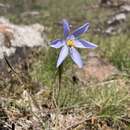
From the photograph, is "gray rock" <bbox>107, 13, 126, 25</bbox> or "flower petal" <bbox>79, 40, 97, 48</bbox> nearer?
"flower petal" <bbox>79, 40, 97, 48</bbox>

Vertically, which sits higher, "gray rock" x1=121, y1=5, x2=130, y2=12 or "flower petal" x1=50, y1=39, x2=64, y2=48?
"gray rock" x1=121, y1=5, x2=130, y2=12

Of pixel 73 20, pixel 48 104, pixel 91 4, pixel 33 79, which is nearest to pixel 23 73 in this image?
pixel 33 79

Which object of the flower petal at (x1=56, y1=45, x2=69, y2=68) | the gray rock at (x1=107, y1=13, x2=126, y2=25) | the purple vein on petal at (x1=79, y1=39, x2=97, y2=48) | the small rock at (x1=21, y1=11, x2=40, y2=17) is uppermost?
the small rock at (x1=21, y1=11, x2=40, y2=17)

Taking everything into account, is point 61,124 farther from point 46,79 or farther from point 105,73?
point 105,73

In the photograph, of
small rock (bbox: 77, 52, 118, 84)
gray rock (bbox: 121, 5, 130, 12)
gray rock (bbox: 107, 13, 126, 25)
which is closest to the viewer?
small rock (bbox: 77, 52, 118, 84)

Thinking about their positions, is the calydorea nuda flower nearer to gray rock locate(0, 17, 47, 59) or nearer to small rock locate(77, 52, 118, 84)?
gray rock locate(0, 17, 47, 59)

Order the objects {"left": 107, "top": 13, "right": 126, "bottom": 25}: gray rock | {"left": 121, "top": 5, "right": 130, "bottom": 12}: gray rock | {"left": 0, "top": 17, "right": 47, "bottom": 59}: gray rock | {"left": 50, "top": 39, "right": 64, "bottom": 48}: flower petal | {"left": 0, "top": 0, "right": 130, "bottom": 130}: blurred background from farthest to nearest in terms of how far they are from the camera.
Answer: {"left": 121, "top": 5, "right": 130, "bottom": 12}: gray rock < {"left": 107, "top": 13, "right": 126, "bottom": 25}: gray rock < {"left": 0, "top": 17, "right": 47, "bottom": 59}: gray rock < {"left": 0, "top": 0, "right": 130, "bottom": 130}: blurred background < {"left": 50, "top": 39, "right": 64, "bottom": 48}: flower petal

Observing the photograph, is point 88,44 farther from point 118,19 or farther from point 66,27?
Answer: point 118,19

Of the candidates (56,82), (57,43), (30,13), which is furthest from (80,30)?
(30,13)

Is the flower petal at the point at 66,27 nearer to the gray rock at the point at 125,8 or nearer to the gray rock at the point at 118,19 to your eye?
the gray rock at the point at 118,19

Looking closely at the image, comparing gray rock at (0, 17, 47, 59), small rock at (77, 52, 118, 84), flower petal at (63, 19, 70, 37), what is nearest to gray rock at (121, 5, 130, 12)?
gray rock at (0, 17, 47, 59)

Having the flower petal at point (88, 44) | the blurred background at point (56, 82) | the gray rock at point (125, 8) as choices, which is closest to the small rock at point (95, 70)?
the blurred background at point (56, 82)
